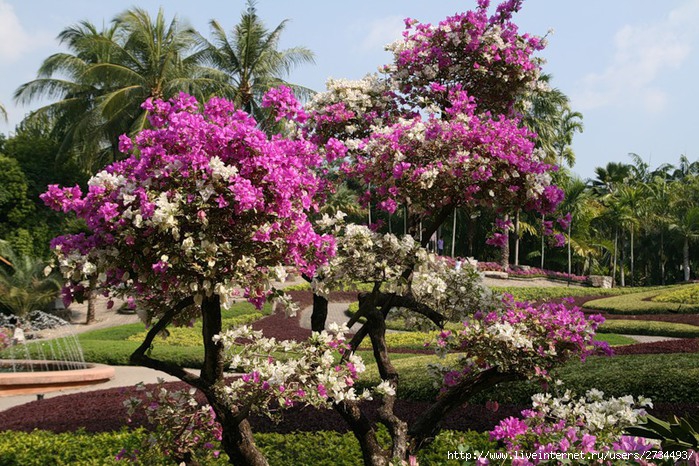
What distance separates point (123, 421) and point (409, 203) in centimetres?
500

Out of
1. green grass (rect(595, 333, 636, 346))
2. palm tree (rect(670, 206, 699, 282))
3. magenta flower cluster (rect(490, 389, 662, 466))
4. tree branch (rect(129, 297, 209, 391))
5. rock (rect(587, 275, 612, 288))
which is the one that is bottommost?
green grass (rect(595, 333, 636, 346))

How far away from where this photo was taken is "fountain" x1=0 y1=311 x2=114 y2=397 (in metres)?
11.7

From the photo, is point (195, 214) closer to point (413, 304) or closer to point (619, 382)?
point (413, 304)

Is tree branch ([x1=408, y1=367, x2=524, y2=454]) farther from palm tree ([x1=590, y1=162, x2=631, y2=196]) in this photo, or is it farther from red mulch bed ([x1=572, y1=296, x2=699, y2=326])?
palm tree ([x1=590, y1=162, x2=631, y2=196])

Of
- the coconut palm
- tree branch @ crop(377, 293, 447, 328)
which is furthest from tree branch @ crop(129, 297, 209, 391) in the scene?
the coconut palm

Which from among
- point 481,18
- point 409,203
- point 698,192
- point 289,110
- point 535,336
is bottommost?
point 535,336

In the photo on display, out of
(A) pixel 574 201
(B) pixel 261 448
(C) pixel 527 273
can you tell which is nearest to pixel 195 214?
(B) pixel 261 448

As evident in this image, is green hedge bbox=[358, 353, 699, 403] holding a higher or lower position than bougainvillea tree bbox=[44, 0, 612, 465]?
lower

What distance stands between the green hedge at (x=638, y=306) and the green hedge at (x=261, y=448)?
16.0m

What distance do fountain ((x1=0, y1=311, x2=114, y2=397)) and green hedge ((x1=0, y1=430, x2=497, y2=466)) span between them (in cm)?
463

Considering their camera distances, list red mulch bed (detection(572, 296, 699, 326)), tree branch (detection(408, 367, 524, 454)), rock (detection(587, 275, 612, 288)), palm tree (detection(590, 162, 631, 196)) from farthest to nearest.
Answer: palm tree (detection(590, 162, 631, 196)) < rock (detection(587, 275, 612, 288)) < red mulch bed (detection(572, 296, 699, 326)) < tree branch (detection(408, 367, 524, 454))

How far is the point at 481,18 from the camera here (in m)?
6.29

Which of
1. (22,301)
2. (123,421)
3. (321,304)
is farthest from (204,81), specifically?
(321,304)

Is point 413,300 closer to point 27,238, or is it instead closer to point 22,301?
point 22,301
